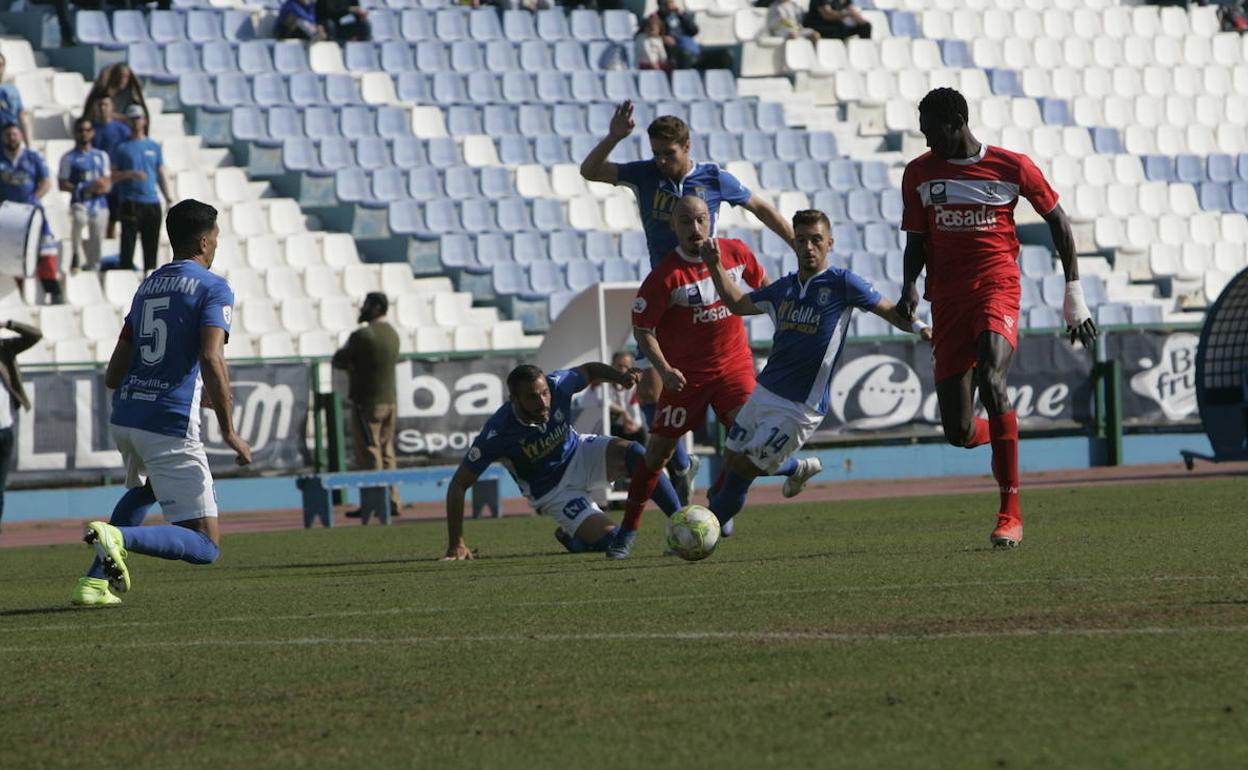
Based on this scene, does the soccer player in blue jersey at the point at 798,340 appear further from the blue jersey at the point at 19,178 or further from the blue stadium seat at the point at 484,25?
the blue stadium seat at the point at 484,25

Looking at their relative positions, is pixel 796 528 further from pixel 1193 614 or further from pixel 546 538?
pixel 1193 614

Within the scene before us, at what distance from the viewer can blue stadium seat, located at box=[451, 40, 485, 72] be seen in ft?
84.4

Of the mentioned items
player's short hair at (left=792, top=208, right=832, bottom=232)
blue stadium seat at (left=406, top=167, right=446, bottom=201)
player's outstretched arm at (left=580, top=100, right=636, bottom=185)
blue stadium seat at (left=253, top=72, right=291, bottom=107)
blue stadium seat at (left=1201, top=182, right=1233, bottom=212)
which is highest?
blue stadium seat at (left=253, top=72, right=291, bottom=107)

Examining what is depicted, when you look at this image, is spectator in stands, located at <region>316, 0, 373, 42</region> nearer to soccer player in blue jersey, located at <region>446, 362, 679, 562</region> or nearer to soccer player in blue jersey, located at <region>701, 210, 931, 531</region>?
soccer player in blue jersey, located at <region>446, 362, 679, 562</region>

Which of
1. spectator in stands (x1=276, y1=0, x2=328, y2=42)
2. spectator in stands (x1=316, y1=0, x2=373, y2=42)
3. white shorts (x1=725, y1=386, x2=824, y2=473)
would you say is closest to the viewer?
white shorts (x1=725, y1=386, x2=824, y2=473)

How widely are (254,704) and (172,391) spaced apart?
3.24 m

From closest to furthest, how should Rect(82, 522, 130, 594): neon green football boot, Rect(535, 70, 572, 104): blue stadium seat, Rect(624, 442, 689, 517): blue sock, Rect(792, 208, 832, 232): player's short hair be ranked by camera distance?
Rect(82, 522, 130, 594): neon green football boot, Rect(792, 208, 832, 232): player's short hair, Rect(624, 442, 689, 517): blue sock, Rect(535, 70, 572, 104): blue stadium seat

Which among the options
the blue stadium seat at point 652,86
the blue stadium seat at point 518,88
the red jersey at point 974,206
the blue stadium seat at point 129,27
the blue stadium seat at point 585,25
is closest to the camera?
the red jersey at point 974,206

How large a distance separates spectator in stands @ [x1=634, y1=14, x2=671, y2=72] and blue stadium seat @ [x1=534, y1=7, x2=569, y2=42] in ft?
3.27

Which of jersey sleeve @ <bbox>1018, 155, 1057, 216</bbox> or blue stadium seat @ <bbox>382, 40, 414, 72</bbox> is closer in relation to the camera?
jersey sleeve @ <bbox>1018, 155, 1057, 216</bbox>

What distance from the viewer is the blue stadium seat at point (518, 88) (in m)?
25.7

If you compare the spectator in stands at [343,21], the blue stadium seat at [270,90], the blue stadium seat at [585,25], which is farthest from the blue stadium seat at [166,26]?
the blue stadium seat at [585,25]

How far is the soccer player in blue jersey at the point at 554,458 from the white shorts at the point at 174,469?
2.58 metres

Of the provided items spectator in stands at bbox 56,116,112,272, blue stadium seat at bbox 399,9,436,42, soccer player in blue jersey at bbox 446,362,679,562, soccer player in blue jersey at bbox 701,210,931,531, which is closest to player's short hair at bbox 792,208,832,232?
soccer player in blue jersey at bbox 701,210,931,531
